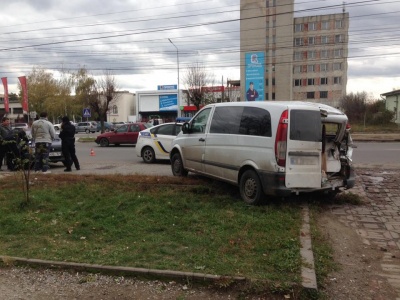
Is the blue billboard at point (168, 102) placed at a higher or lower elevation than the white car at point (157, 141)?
higher

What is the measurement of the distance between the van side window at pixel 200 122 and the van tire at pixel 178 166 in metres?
1.09

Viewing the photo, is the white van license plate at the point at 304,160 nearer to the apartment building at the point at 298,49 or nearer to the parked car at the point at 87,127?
the parked car at the point at 87,127

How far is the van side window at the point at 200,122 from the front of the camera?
8.41 metres

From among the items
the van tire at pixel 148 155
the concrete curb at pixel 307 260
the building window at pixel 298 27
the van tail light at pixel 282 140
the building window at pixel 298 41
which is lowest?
the concrete curb at pixel 307 260

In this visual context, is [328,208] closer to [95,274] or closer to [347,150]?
[347,150]

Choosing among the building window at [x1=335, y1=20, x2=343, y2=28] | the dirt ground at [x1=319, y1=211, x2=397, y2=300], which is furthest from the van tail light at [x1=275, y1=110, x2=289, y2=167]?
the building window at [x1=335, y1=20, x2=343, y2=28]

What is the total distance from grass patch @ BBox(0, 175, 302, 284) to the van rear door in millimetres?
558

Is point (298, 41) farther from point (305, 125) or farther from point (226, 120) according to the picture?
point (305, 125)

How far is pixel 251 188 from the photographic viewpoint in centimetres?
692

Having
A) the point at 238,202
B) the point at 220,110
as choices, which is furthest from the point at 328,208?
the point at 220,110

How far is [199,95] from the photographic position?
4025cm

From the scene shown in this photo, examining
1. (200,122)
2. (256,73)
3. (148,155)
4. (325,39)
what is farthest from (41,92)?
(325,39)

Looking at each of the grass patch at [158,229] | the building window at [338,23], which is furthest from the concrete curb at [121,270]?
the building window at [338,23]

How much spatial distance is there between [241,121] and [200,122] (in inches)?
62.7
